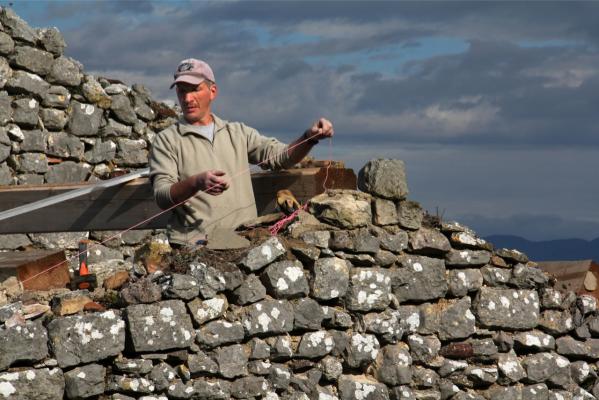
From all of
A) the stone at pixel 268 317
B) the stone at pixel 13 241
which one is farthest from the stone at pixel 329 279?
the stone at pixel 13 241

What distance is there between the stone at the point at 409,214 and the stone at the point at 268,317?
1.16 m

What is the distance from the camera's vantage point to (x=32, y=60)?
567 inches

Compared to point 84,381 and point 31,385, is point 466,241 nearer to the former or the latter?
point 84,381

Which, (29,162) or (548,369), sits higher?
(29,162)

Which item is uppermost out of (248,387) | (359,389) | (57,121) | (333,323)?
(57,121)

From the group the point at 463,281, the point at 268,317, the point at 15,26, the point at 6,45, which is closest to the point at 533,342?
the point at 463,281

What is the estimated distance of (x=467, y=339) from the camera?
9227mm

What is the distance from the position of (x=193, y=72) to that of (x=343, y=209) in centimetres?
141

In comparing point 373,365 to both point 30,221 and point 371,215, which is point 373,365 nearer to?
point 371,215

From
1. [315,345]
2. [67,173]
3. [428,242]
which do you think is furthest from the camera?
[67,173]

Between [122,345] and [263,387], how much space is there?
1.01 meters

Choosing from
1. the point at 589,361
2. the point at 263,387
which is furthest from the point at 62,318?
the point at 589,361

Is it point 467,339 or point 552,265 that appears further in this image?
point 552,265

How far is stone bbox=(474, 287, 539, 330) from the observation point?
928cm
